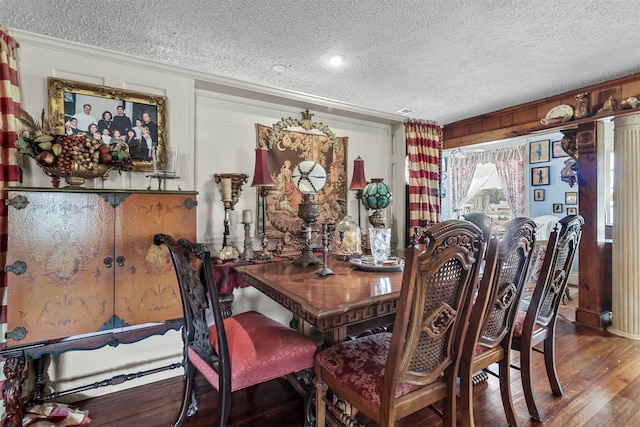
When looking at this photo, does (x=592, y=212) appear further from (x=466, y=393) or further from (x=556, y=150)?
(x=466, y=393)

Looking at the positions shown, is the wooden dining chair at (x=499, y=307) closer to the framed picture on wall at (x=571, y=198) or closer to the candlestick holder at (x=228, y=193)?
the candlestick holder at (x=228, y=193)

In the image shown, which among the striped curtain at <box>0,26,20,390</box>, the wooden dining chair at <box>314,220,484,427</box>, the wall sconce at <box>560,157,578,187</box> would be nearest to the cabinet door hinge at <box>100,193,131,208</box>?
the striped curtain at <box>0,26,20,390</box>

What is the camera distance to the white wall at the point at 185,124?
188 centimetres

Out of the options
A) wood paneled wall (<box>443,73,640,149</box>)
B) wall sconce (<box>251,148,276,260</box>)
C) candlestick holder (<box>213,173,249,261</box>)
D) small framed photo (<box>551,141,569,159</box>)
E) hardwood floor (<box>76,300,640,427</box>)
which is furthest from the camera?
small framed photo (<box>551,141,569,159</box>)

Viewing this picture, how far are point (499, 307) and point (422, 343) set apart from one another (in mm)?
605

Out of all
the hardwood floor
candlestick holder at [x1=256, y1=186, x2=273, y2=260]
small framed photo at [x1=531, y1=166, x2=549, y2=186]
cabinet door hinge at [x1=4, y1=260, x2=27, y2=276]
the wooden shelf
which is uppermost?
the wooden shelf

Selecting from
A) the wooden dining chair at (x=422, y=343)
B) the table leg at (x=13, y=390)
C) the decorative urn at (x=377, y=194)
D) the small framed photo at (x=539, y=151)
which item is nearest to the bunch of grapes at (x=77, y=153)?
the table leg at (x=13, y=390)

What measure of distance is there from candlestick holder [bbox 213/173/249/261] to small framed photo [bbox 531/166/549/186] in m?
5.27

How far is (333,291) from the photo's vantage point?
140 centimetres

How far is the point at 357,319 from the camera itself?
1277 millimetres

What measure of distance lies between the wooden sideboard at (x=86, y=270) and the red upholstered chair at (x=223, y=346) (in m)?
0.25

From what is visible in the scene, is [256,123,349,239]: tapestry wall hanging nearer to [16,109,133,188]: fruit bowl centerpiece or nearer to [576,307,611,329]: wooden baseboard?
[16,109,133,188]: fruit bowl centerpiece

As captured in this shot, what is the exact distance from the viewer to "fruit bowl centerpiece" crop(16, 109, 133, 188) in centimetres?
165

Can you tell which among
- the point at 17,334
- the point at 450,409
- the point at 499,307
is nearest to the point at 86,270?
the point at 17,334
